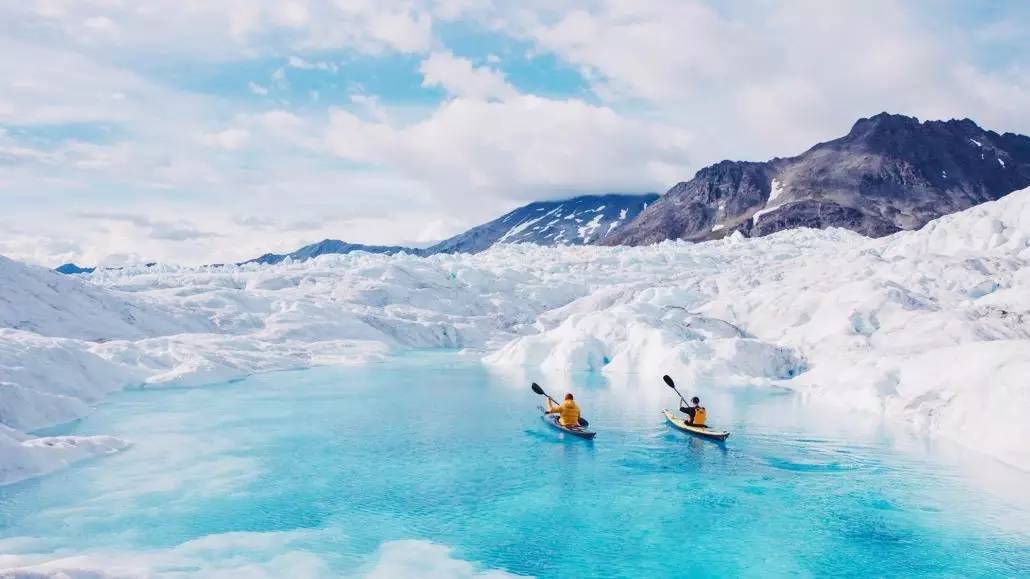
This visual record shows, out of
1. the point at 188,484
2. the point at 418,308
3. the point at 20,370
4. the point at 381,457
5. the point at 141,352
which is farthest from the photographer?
the point at 418,308

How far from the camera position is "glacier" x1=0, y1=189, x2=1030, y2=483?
2456 centimetres

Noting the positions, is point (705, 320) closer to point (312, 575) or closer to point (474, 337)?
point (474, 337)

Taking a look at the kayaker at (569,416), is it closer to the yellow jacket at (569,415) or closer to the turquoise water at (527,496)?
the yellow jacket at (569,415)

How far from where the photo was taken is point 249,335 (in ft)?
177

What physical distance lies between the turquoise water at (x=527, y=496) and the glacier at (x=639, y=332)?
76.3 inches

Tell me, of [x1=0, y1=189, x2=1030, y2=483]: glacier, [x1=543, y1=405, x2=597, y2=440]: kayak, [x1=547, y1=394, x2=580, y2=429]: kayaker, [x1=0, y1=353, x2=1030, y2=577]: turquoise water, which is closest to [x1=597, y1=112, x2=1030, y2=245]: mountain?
[x1=0, y1=189, x2=1030, y2=483]: glacier

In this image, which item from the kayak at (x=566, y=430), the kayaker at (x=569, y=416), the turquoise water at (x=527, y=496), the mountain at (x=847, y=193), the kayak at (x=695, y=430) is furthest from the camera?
the mountain at (x=847, y=193)

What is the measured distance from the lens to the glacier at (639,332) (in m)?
24.6

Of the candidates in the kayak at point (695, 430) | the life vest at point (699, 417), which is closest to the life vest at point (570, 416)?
the kayak at point (695, 430)

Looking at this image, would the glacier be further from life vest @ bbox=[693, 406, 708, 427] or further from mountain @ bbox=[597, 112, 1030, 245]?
mountain @ bbox=[597, 112, 1030, 245]

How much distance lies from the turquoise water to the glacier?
6.35ft

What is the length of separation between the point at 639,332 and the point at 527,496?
2799 centimetres

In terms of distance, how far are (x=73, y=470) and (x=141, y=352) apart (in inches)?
859

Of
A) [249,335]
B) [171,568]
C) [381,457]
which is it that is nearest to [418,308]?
[249,335]
